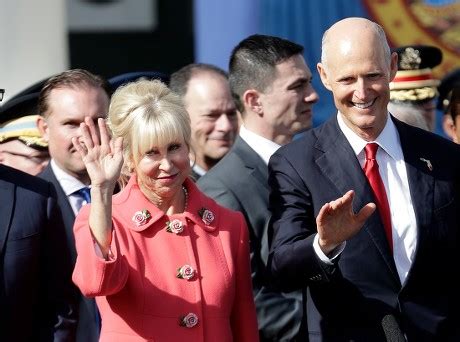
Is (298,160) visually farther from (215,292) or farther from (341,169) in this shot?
(215,292)

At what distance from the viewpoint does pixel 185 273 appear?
4504mm

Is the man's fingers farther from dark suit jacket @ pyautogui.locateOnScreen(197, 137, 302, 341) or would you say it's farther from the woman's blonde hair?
dark suit jacket @ pyautogui.locateOnScreen(197, 137, 302, 341)

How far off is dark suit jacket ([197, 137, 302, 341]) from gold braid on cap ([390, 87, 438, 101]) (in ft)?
3.48

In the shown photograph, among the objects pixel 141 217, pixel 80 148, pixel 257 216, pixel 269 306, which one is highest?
pixel 80 148

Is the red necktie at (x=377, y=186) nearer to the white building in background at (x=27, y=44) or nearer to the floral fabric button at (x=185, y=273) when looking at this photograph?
the floral fabric button at (x=185, y=273)

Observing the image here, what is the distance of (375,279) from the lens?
455 centimetres

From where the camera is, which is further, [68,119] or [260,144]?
[260,144]

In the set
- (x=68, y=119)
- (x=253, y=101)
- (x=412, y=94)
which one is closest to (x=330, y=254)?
(x=68, y=119)

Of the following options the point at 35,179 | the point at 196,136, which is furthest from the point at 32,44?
the point at 35,179

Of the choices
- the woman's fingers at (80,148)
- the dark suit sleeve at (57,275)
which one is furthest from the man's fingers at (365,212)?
the dark suit sleeve at (57,275)

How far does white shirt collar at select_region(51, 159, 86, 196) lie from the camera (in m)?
5.54

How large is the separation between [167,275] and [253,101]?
1.99 m

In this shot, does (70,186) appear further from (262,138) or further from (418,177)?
(418,177)

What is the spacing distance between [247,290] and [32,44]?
362cm
